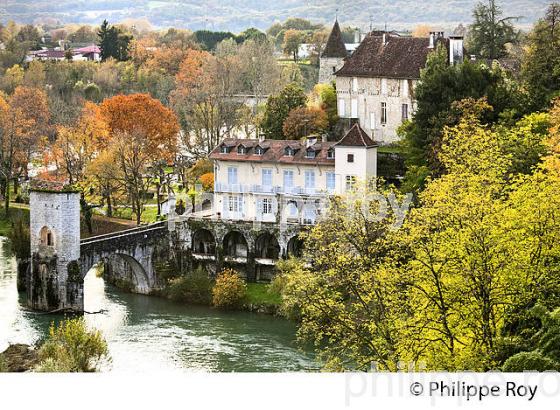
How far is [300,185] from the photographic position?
25.3 metres

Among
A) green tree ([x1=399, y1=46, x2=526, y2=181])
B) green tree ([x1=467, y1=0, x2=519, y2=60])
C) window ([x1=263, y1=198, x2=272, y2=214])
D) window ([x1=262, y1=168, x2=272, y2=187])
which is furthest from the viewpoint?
green tree ([x1=467, y1=0, x2=519, y2=60])

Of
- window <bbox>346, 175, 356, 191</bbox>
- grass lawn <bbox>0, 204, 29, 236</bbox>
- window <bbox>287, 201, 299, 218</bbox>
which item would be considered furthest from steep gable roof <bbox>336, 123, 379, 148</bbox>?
grass lawn <bbox>0, 204, 29, 236</bbox>

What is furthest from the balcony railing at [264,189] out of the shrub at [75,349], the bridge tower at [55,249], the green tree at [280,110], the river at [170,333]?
the shrub at [75,349]

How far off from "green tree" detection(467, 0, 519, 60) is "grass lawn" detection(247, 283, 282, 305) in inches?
259

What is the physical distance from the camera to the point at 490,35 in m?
27.0

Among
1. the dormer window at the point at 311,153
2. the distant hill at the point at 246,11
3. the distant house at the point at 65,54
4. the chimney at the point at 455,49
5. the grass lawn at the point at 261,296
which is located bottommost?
the grass lawn at the point at 261,296

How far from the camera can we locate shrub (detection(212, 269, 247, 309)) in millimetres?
23438

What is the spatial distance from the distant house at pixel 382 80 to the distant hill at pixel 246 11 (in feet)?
5.86

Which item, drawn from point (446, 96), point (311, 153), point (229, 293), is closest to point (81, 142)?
point (311, 153)

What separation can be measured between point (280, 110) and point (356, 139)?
13.8ft

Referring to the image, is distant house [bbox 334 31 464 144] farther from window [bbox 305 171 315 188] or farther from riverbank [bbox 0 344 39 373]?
riverbank [bbox 0 344 39 373]

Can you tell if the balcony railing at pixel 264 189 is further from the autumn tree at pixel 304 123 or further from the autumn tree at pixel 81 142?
the autumn tree at pixel 81 142

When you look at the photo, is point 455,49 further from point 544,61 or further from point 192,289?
point 192,289

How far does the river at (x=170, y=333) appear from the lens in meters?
Result: 19.2
